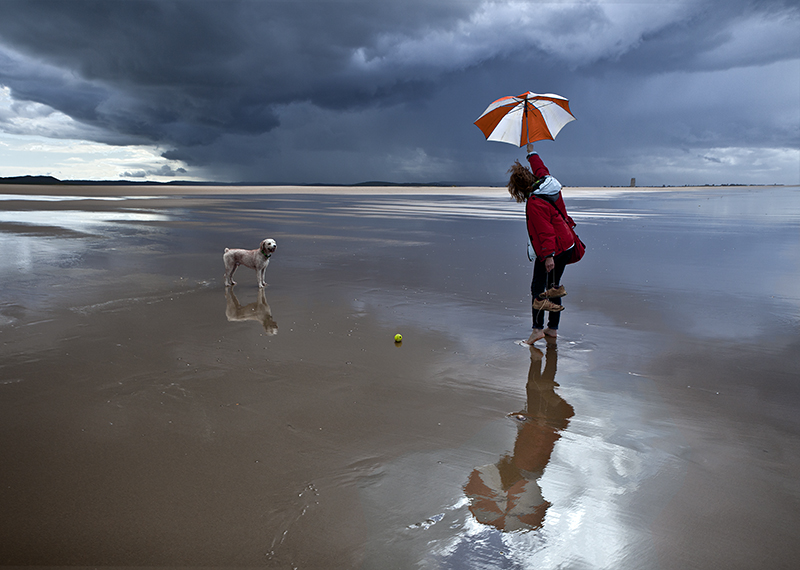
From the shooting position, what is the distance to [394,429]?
155 inches

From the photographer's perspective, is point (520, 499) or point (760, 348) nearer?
point (520, 499)

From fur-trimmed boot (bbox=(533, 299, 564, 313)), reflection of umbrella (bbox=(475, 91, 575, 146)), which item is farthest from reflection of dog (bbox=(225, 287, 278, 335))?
reflection of umbrella (bbox=(475, 91, 575, 146))

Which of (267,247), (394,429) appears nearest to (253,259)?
(267,247)

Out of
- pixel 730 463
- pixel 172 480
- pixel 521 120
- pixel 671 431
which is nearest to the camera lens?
pixel 172 480

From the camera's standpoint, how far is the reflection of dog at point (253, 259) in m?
9.29

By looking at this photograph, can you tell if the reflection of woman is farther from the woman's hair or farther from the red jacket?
the woman's hair

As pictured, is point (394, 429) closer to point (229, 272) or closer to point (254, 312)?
point (254, 312)

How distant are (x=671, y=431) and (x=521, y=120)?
15.1ft

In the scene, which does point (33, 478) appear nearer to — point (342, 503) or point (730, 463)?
point (342, 503)

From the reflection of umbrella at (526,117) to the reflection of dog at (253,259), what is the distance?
4.63m

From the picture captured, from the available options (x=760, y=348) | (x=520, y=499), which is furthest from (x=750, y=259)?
(x=520, y=499)

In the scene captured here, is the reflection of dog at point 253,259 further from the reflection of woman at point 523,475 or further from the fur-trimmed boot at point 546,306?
the reflection of woman at point 523,475

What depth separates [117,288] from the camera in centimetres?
881

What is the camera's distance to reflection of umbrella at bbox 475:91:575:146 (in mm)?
6805
